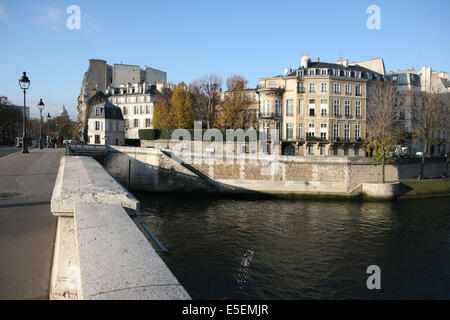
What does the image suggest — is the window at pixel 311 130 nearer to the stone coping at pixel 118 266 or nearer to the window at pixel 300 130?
the window at pixel 300 130

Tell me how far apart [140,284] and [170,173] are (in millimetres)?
30812

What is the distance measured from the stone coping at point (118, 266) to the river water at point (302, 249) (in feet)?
12.6

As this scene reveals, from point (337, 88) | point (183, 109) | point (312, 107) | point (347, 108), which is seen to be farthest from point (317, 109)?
point (183, 109)

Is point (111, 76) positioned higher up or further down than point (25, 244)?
higher up

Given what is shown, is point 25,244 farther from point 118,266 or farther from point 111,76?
point 111,76

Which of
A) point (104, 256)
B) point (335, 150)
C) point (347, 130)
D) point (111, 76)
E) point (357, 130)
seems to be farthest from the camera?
point (111, 76)

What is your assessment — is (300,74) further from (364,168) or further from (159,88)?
(159,88)

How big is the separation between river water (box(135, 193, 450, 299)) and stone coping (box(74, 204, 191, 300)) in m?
3.84

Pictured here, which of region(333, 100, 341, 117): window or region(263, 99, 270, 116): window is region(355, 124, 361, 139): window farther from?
region(263, 99, 270, 116): window

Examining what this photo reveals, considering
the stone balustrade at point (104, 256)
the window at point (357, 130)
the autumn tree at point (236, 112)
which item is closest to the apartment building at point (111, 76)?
the autumn tree at point (236, 112)

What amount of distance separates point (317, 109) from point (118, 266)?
47000mm

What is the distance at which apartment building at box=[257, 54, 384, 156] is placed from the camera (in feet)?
151

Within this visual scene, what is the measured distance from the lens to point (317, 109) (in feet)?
153

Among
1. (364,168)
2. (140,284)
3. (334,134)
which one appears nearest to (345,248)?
(140,284)
